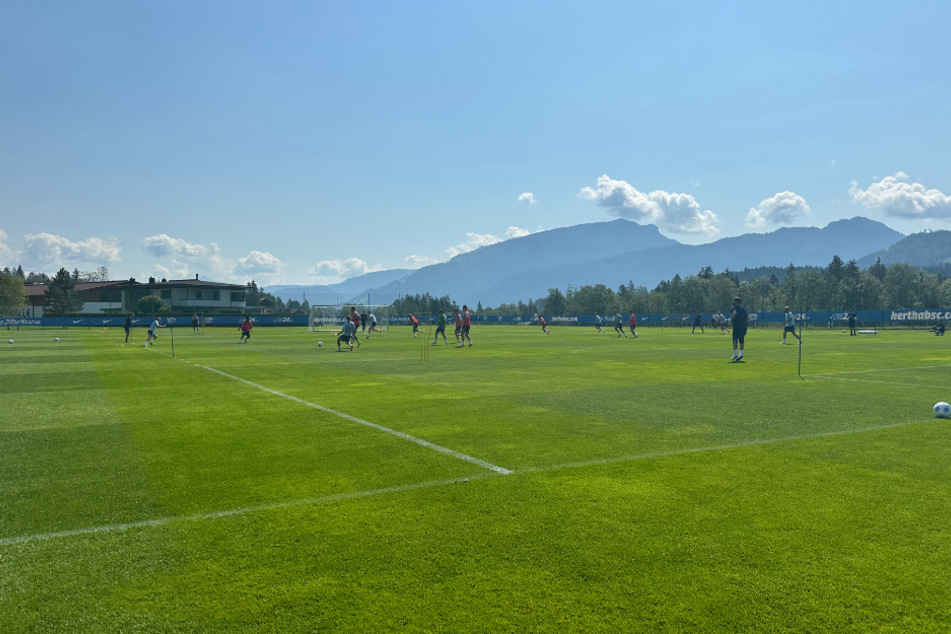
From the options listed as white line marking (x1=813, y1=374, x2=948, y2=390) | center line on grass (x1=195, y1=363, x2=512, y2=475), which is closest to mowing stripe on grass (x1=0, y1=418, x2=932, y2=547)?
center line on grass (x1=195, y1=363, x2=512, y2=475)

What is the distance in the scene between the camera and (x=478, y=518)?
210 inches

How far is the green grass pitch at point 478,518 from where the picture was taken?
379cm

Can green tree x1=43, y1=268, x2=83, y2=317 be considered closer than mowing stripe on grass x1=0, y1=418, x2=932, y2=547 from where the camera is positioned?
No

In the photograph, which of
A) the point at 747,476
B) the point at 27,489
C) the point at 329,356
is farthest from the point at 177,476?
the point at 329,356

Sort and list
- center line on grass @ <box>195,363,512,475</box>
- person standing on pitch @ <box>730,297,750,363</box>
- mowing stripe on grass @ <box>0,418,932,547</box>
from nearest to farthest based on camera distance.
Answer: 1. mowing stripe on grass @ <box>0,418,932,547</box>
2. center line on grass @ <box>195,363,512,475</box>
3. person standing on pitch @ <box>730,297,750,363</box>

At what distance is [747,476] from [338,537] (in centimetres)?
423

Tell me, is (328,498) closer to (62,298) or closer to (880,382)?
(880,382)

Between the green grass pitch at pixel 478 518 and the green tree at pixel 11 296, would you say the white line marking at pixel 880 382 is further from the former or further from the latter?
the green tree at pixel 11 296

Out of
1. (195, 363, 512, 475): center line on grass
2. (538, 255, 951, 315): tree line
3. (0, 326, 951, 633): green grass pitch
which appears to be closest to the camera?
(0, 326, 951, 633): green grass pitch

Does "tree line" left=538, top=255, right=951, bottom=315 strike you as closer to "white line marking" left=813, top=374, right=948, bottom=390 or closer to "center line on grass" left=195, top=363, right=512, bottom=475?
"white line marking" left=813, top=374, right=948, bottom=390

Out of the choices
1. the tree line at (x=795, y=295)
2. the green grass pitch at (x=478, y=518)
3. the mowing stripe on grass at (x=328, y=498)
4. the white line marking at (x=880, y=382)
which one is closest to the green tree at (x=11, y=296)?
the tree line at (x=795, y=295)

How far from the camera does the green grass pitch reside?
3795mm

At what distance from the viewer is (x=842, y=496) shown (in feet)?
19.5

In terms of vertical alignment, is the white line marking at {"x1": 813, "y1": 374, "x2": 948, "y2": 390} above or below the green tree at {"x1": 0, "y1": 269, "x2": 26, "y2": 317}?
below
